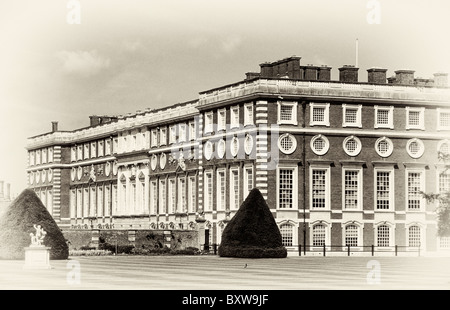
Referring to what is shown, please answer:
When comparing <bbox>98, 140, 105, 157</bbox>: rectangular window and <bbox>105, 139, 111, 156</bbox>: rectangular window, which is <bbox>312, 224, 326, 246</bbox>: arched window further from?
<bbox>98, 140, 105, 157</bbox>: rectangular window

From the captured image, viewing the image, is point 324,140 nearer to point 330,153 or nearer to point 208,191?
point 330,153

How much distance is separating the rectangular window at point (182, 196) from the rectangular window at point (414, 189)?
62.7 ft

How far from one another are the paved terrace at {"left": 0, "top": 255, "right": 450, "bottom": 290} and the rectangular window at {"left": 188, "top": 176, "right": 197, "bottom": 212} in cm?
3331

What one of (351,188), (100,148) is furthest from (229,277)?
(100,148)

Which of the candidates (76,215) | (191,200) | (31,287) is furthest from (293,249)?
(76,215)

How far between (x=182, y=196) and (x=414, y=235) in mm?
20450

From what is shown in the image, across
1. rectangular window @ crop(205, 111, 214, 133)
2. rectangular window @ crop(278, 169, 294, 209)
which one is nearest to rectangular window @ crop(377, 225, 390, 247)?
rectangular window @ crop(278, 169, 294, 209)

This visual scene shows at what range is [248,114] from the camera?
71.7 m

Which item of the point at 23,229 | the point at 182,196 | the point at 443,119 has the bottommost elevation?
the point at 23,229

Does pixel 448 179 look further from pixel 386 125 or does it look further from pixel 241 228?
pixel 241 228

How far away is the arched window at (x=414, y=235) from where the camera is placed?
236 ft

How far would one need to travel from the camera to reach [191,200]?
3290 inches

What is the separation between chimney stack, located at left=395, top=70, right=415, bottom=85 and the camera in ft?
245

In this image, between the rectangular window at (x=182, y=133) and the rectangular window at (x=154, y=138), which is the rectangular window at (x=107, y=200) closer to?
the rectangular window at (x=154, y=138)
